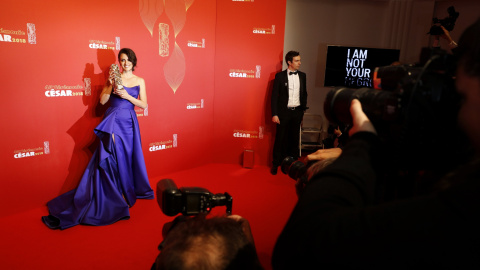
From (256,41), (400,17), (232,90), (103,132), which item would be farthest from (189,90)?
(400,17)

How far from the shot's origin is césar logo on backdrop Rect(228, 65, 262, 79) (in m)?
4.70

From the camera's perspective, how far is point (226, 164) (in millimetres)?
4945

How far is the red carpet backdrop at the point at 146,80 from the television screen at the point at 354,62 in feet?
4.18

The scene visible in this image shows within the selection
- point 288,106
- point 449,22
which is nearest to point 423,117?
point 288,106

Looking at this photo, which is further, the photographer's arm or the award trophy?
the award trophy

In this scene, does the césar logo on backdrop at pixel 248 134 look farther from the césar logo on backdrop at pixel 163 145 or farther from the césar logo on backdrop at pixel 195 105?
the césar logo on backdrop at pixel 163 145

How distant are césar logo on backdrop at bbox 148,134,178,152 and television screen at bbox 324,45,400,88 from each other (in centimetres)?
261

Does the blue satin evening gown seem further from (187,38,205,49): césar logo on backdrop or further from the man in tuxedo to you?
the man in tuxedo

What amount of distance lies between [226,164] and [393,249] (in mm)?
4405

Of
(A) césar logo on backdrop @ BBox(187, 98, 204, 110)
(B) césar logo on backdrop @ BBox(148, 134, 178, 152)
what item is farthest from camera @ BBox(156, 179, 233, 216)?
(A) césar logo on backdrop @ BBox(187, 98, 204, 110)

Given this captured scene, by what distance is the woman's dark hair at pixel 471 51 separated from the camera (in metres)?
0.62

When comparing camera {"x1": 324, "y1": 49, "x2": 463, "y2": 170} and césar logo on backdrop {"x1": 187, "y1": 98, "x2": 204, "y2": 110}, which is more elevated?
camera {"x1": 324, "y1": 49, "x2": 463, "y2": 170}

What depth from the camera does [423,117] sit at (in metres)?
0.80

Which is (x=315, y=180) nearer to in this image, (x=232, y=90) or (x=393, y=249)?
(x=393, y=249)
